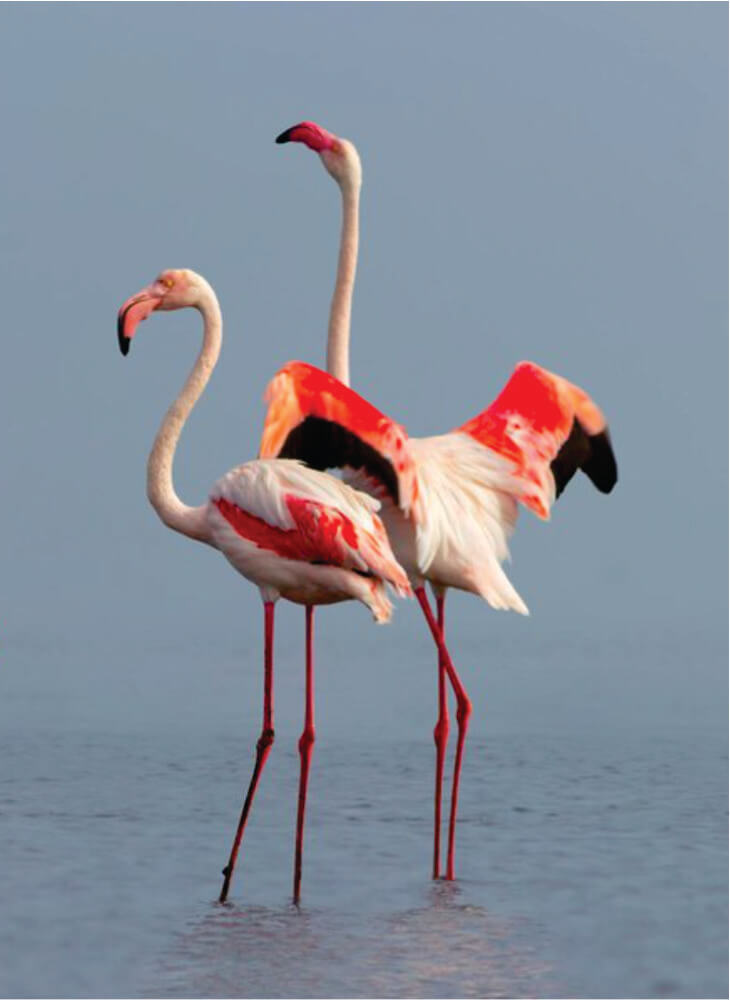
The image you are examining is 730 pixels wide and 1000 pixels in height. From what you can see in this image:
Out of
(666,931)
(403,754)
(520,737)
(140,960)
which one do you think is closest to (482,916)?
(666,931)

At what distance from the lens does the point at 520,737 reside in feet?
58.1

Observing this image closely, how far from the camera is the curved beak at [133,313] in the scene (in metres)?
9.84

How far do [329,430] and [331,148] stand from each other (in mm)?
1926

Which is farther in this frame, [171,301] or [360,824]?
[360,824]

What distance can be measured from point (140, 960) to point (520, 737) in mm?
9333

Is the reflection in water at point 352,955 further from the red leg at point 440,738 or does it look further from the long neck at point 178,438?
the long neck at point 178,438

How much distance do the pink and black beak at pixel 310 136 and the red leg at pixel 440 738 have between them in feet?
7.92

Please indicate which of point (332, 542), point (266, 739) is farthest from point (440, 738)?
point (332, 542)

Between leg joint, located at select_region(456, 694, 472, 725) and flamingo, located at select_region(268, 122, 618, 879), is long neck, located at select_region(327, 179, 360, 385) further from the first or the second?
leg joint, located at select_region(456, 694, 472, 725)

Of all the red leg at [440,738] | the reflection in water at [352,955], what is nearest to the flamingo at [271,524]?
the reflection in water at [352,955]

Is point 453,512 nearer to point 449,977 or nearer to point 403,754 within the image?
point 449,977

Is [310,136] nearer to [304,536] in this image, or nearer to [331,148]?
[331,148]

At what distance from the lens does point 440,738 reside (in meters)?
10.7

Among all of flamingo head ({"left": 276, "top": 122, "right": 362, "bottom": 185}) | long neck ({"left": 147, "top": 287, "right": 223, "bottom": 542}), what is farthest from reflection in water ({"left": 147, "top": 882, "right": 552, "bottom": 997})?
flamingo head ({"left": 276, "top": 122, "right": 362, "bottom": 185})
